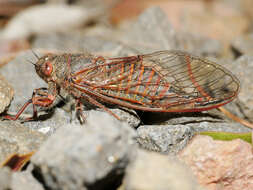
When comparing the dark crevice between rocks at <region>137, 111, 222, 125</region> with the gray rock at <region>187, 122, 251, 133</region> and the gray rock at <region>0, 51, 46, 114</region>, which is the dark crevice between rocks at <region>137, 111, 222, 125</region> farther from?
the gray rock at <region>0, 51, 46, 114</region>

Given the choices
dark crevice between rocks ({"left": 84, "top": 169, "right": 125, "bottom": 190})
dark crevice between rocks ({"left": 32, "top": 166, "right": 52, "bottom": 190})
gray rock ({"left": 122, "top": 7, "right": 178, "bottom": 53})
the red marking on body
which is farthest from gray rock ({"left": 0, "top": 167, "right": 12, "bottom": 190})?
gray rock ({"left": 122, "top": 7, "right": 178, "bottom": 53})

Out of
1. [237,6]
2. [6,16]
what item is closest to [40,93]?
[6,16]

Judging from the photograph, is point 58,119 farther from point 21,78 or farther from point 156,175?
point 156,175

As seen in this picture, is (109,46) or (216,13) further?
(216,13)

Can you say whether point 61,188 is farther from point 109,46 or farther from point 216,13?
point 216,13

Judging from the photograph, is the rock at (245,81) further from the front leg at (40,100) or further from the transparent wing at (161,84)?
the front leg at (40,100)

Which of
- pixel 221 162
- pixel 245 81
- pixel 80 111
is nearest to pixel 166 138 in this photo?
pixel 221 162

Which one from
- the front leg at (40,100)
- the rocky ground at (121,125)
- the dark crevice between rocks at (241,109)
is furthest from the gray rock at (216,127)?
the front leg at (40,100)
